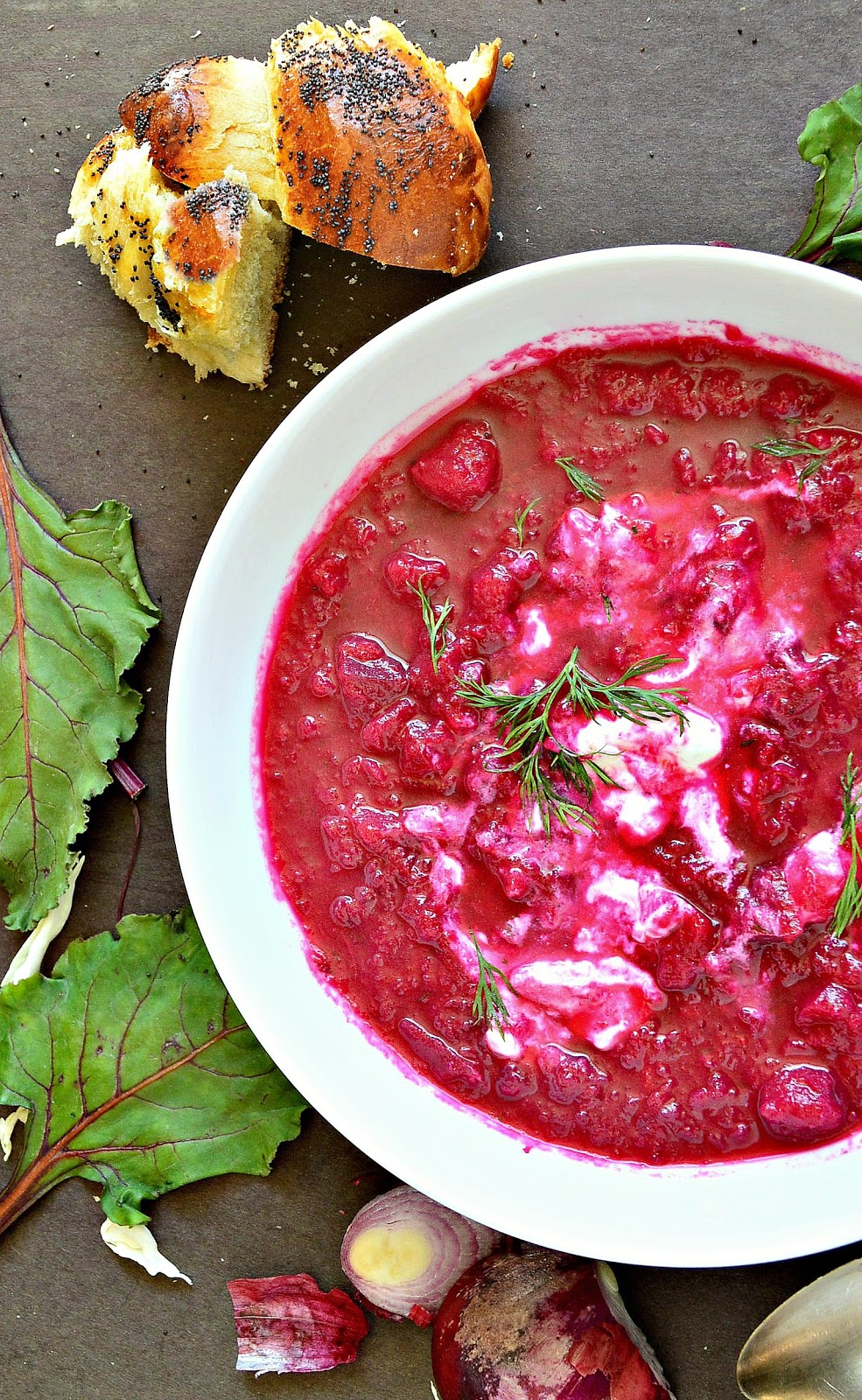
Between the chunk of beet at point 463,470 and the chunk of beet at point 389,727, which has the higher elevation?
the chunk of beet at point 463,470

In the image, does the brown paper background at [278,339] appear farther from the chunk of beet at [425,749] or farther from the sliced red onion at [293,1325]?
the chunk of beet at [425,749]

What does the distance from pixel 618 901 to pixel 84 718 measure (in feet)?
4.39

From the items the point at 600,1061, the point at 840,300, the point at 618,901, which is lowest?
the point at 600,1061

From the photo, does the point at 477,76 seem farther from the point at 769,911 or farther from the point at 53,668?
the point at 769,911

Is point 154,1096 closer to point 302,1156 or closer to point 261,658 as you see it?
point 302,1156

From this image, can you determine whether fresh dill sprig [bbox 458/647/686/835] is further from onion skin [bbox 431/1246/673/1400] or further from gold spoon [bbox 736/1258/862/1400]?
gold spoon [bbox 736/1258/862/1400]

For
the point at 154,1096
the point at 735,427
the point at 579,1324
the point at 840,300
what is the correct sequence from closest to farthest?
the point at 840,300
the point at 735,427
the point at 579,1324
the point at 154,1096

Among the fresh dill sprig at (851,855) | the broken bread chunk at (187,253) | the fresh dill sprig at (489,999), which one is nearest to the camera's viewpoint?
the fresh dill sprig at (851,855)

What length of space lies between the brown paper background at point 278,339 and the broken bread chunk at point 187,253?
80mm

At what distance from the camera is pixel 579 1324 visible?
237 centimetres

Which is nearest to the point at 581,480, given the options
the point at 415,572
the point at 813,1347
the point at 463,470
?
the point at 463,470

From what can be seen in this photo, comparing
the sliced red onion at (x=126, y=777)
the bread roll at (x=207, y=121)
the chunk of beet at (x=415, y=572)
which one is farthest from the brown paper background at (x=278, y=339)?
the chunk of beet at (x=415, y=572)

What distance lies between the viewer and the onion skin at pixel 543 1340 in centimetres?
236

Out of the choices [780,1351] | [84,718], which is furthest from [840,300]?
[780,1351]
